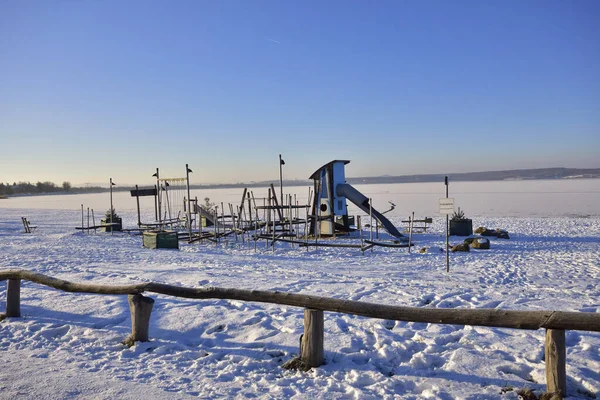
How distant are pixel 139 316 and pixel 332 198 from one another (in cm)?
1570

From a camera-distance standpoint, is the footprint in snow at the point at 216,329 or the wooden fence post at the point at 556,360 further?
the footprint in snow at the point at 216,329

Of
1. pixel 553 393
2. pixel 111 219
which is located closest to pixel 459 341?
pixel 553 393

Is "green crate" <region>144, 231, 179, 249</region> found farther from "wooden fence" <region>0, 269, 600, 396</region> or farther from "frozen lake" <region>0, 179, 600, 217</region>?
"wooden fence" <region>0, 269, 600, 396</region>

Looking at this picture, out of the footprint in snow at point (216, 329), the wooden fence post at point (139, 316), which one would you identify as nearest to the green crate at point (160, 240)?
the footprint in snow at point (216, 329)

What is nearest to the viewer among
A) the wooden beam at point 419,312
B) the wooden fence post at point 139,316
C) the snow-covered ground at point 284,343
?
the wooden beam at point 419,312

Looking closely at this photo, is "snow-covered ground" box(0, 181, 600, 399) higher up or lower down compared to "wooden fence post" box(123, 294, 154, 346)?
lower down

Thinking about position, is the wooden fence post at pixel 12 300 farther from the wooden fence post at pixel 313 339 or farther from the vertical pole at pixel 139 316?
the wooden fence post at pixel 313 339

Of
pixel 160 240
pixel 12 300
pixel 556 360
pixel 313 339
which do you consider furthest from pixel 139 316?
pixel 160 240

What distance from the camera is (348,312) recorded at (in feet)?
15.6

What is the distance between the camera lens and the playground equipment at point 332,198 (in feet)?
67.6

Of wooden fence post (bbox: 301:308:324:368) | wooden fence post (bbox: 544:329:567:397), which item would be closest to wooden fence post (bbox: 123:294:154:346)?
wooden fence post (bbox: 301:308:324:368)

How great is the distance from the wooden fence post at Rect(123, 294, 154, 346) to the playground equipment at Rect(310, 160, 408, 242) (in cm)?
1487

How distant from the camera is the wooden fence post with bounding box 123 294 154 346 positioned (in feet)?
18.3

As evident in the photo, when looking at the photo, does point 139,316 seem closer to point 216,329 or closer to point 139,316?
point 139,316
